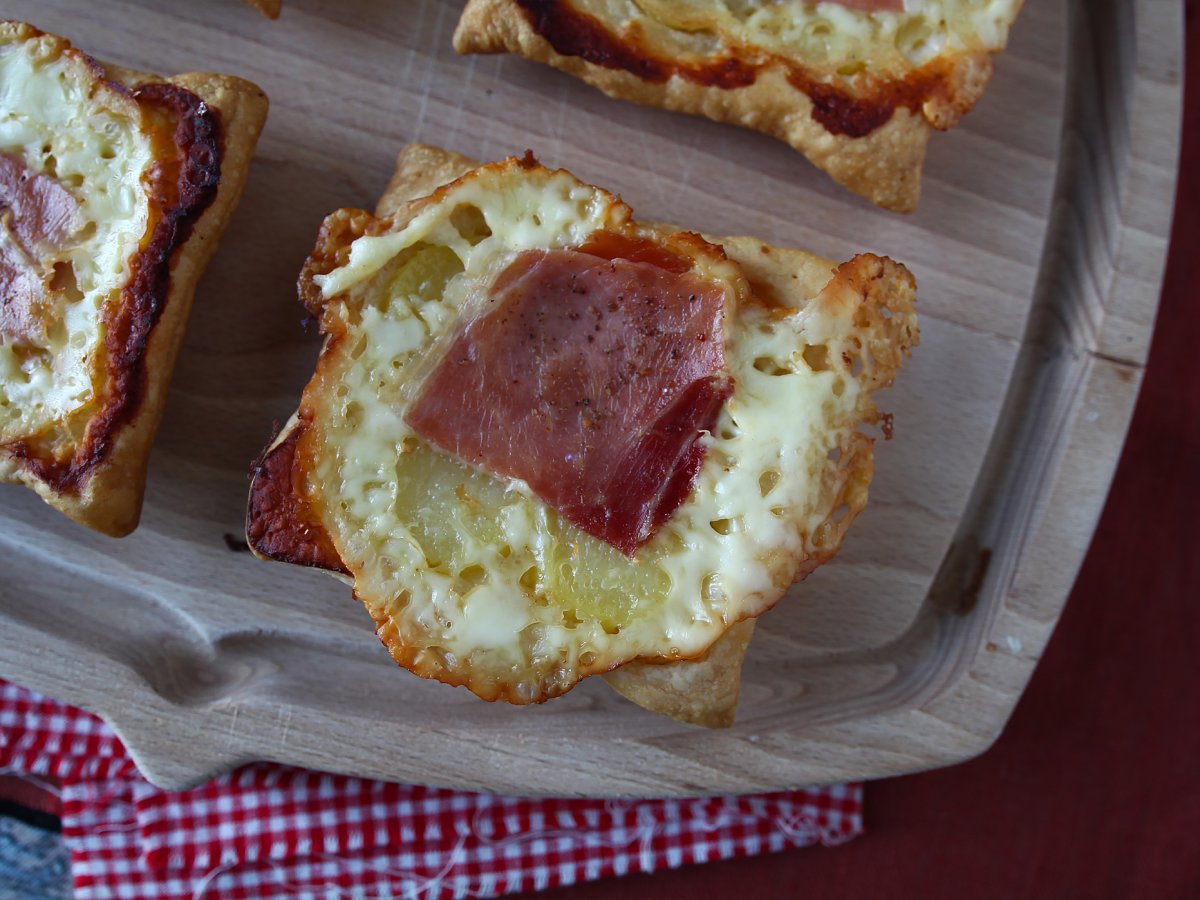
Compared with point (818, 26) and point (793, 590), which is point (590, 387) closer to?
point (793, 590)

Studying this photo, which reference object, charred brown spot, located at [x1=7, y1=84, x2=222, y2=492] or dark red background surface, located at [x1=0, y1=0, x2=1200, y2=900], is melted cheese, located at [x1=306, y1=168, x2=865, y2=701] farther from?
dark red background surface, located at [x1=0, y1=0, x2=1200, y2=900]

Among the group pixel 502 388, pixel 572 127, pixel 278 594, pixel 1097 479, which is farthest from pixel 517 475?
pixel 1097 479

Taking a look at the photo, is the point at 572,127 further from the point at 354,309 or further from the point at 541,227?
the point at 354,309

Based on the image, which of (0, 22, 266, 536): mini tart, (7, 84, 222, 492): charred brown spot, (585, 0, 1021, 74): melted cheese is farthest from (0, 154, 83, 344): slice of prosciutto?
(585, 0, 1021, 74): melted cheese

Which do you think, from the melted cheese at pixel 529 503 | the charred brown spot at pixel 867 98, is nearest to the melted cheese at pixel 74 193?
the melted cheese at pixel 529 503

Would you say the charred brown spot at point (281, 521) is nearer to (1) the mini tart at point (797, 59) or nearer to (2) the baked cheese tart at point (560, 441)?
(2) the baked cheese tart at point (560, 441)
